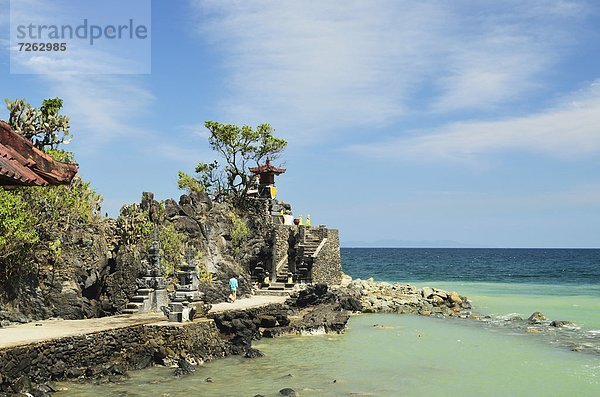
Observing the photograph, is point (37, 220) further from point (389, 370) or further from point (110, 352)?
point (389, 370)

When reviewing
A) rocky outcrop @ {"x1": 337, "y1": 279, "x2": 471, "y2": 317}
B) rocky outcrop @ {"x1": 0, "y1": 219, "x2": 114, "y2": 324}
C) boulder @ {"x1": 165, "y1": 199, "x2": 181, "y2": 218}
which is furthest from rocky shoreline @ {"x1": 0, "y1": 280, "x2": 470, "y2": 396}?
boulder @ {"x1": 165, "y1": 199, "x2": 181, "y2": 218}

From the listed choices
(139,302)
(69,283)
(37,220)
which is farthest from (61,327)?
(37,220)

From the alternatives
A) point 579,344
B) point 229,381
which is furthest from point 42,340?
point 579,344

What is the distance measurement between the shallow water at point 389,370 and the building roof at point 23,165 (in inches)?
458

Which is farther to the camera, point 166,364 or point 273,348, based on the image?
point 273,348

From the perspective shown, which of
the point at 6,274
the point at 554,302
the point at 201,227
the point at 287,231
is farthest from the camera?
the point at 554,302

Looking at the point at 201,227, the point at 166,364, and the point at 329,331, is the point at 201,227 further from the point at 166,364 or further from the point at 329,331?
the point at 166,364

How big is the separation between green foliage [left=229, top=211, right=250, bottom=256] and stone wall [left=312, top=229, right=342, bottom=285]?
21.3ft

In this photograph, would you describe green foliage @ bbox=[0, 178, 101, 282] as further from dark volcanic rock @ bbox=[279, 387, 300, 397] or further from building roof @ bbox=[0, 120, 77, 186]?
building roof @ bbox=[0, 120, 77, 186]

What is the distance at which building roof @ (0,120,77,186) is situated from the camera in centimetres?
767

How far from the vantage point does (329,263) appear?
4838 centimetres

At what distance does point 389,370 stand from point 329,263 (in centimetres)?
2629

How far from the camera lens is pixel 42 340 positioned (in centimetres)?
1823

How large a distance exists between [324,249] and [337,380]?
89.7 ft
